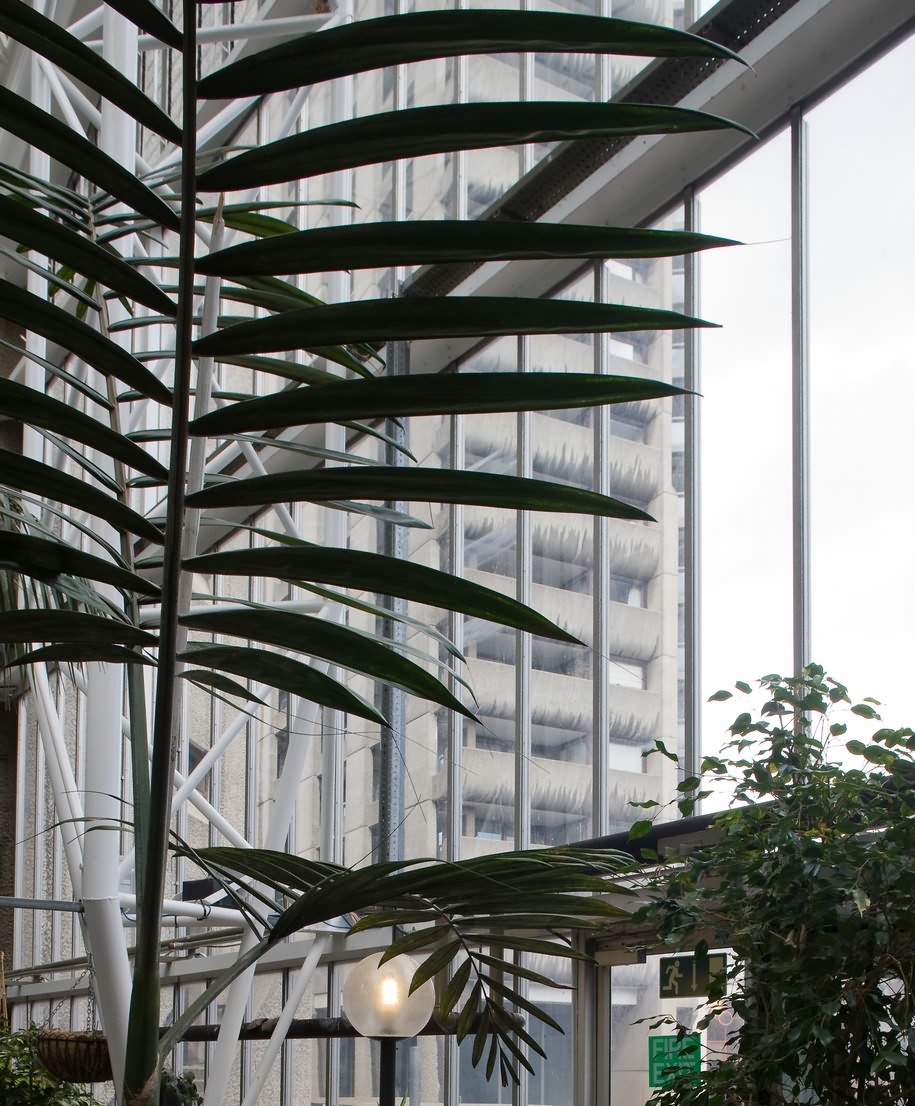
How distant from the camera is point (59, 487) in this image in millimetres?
965

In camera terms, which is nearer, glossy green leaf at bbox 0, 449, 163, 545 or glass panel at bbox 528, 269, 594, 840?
glossy green leaf at bbox 0, 449, 163, 545

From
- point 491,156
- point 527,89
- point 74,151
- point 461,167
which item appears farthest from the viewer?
point 461,167

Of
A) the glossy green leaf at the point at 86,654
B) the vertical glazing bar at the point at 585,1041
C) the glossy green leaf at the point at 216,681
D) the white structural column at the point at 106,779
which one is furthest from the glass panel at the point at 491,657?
the glossy green leaf at the point at 86,654

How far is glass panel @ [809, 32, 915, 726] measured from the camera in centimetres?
542

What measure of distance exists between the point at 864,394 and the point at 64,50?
Answer: 520 cm

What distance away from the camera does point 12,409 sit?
0.93 metres

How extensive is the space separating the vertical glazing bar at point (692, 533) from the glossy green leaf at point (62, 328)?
5.46 metres

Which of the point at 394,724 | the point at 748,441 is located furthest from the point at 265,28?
the point at 394,724

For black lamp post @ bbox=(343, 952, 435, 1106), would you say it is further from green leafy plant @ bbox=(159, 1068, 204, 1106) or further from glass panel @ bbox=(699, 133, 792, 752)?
glass panel @ bbox=(699, 133, 792, 752)

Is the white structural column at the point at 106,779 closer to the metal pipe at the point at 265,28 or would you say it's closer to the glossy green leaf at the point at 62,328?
the metal pipe at the point at 265,28

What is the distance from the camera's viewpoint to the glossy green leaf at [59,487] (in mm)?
944

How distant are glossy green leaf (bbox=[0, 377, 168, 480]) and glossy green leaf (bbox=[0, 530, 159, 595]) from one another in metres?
0.08

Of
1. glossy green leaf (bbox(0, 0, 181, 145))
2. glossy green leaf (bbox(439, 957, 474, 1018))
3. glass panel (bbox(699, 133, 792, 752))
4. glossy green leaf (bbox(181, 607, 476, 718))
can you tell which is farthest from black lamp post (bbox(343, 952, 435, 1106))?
glossy green leaf (bbox(0, 0, 181, 145))

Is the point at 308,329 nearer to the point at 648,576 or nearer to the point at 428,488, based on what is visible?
the point at 428,488
